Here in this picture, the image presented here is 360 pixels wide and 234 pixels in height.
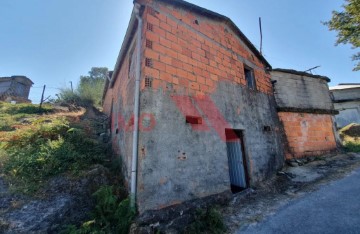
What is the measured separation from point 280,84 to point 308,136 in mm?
2679

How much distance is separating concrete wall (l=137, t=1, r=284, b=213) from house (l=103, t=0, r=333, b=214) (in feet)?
0.06

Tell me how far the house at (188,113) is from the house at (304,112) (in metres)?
1.23

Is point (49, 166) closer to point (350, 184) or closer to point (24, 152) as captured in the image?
point (24, 152)

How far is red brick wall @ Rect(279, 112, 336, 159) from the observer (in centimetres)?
746

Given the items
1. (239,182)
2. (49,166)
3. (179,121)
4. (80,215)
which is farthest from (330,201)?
(49,166)

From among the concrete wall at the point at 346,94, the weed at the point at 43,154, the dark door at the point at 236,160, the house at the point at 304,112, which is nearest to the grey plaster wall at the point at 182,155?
the dark door at the point at 236,160

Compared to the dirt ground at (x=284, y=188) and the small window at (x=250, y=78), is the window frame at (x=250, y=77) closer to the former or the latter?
the small window at (x=250, y=78)

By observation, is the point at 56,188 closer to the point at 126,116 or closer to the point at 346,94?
the point at 126,116

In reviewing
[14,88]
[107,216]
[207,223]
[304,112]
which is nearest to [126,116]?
[107,216]

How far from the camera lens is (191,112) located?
434 centimetres

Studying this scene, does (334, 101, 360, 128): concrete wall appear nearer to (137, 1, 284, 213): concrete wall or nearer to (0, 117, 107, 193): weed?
(137, 1, 284, 213): concrete wall

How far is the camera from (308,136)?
7.83 meters

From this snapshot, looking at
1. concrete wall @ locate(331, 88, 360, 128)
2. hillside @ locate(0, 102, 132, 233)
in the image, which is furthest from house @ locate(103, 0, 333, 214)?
concrete wall @ locate(331, 88, 360, 128)

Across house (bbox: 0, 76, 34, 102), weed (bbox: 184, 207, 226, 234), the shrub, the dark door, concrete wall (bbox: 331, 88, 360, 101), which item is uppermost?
house (bbox: 0, 76, 34, 102)
